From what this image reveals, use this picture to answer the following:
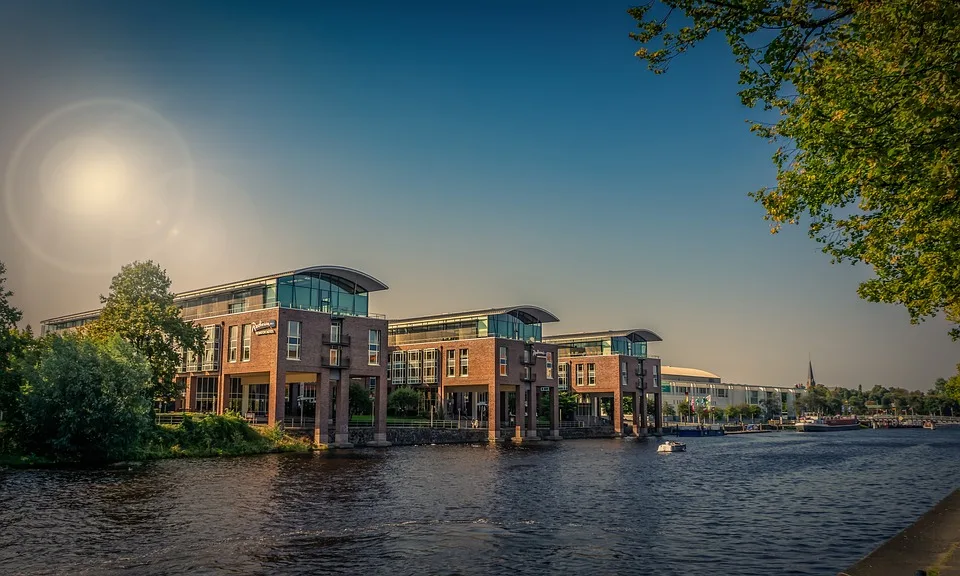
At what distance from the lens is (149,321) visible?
60406 millimetres

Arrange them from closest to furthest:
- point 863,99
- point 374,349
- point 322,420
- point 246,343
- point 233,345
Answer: point 863,99, point 322,420, point 246,343, point 233,345, point 374,349

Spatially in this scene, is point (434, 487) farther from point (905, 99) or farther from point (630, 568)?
point (905, 99)

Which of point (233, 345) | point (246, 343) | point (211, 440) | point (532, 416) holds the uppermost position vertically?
point (246, 343)

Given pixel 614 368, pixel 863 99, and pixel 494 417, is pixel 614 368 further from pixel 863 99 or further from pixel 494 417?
pixel 863 99

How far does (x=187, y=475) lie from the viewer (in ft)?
141

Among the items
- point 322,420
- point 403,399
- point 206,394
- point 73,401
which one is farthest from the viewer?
point 403,399

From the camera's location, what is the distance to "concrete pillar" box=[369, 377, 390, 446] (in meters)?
76.2

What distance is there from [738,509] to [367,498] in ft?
59.9

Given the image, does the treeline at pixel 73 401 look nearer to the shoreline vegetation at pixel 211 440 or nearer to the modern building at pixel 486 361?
the shoreline vegetation at pixel 211 440

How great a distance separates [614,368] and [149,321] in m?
80.7

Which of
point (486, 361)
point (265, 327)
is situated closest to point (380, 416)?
point (265, 327)

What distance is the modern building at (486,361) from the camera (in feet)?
315

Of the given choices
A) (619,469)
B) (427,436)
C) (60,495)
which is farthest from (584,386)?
(60,495)

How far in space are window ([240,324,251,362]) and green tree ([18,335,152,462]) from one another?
24.6 meters
